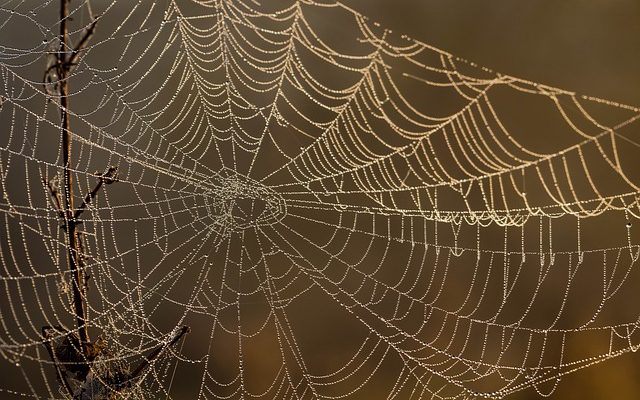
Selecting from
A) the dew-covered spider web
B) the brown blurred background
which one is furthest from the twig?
the brown blurred background

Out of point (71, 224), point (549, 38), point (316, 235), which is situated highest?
point (549, 38)

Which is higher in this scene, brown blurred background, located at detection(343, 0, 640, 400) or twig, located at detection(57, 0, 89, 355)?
brown blurred background, located at detection(343, 0, 640, 400)

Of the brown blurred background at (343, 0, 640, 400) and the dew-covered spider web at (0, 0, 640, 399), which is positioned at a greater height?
the brown blurred background at (343, 0, 640, 400)

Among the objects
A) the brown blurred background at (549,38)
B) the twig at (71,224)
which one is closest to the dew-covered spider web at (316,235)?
the brown blurred background at (549,38)

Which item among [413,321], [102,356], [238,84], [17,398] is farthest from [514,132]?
[17,398]

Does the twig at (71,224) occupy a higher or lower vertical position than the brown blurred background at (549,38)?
lower

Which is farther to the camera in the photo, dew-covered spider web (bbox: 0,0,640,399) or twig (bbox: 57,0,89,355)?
dew-covered spider web (bbox: 0,0,640,399)

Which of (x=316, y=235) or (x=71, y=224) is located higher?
(x=316, y=235)

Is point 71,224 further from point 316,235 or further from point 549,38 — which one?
point 549,38

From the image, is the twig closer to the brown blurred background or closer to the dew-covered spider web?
the dew-covered spider web

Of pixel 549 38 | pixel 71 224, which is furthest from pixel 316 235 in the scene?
pixel 71 224

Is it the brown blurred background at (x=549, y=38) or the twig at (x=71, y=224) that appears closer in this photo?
the twig at (x=71, y=224)

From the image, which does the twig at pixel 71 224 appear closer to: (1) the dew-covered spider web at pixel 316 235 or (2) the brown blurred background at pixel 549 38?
(1) the dew-covered spider web at pixel 316 235
